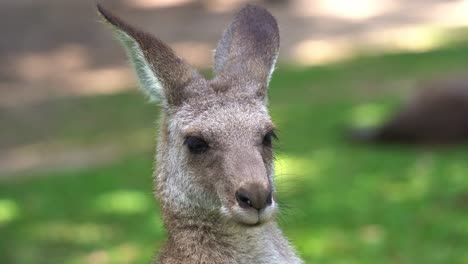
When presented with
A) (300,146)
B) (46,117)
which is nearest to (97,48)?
(46,117)

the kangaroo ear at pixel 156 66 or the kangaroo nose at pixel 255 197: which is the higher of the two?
the kangaroo ear at pixel 156 66

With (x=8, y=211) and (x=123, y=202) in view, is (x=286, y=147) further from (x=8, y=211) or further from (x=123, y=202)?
(x=8, y=211)

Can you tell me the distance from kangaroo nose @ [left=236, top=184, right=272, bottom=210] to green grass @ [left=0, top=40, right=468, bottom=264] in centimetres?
304

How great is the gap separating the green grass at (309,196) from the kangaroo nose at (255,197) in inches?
120

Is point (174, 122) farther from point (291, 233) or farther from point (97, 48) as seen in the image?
point (97, 48)

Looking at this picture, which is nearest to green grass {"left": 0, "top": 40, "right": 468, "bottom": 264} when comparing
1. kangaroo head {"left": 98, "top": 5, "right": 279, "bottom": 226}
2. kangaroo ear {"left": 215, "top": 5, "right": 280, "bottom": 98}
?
kangaroo ear {"left": 215, "top": 5, "right": 280, "bottom": 98}

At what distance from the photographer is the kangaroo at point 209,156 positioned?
4.82 m

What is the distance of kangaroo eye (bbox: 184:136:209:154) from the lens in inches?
197

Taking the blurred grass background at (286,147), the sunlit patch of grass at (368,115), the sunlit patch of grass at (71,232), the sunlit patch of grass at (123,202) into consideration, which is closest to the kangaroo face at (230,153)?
the blurred grass background at (286,147)

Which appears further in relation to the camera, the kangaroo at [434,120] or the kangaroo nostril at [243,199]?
the kangaroo at [434,120]

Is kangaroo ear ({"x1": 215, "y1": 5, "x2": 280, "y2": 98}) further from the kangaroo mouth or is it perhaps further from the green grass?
the green grass

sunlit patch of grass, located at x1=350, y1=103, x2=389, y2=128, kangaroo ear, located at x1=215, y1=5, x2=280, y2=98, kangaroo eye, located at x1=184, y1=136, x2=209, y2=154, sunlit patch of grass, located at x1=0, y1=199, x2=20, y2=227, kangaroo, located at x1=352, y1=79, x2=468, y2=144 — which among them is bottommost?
sunlit patch of grass, located at x1=0, y1=199, x2=20, y2=227

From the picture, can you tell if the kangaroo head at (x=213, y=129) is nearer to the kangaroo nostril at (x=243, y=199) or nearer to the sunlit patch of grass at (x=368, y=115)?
the kangaroo nostril at (x=243, y=199)

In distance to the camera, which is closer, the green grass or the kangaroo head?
the kangaroo head
